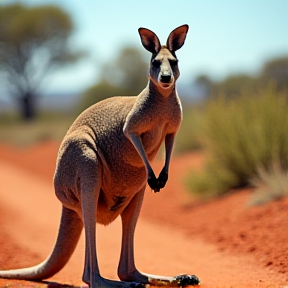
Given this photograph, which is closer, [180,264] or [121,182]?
[121,182]

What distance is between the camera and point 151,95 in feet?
18.0

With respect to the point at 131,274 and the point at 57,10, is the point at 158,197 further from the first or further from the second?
the point at 57,10

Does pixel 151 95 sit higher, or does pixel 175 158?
pixel 151 95

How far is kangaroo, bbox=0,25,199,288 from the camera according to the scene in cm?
545

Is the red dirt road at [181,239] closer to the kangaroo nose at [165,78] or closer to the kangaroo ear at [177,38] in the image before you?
the kangaroo nose at [165,78]

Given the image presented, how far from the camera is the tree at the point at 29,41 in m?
46.6

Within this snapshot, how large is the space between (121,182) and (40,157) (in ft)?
67.5

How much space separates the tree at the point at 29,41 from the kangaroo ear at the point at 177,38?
133 ft

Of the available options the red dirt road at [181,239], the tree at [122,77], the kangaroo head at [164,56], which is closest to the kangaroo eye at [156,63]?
the kangaroo head at [164,56]

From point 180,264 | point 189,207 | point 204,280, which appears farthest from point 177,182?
point 204,280

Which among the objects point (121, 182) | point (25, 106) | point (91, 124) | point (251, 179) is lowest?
point (25, 106)

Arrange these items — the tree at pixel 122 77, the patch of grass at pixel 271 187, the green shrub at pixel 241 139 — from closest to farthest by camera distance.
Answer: the patch of grass at pixel 271 187 → the green shrub at pixel 241 139 → the tree at pixel 122 77

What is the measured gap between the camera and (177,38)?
5605 mm

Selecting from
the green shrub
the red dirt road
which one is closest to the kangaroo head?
the red dirt road
